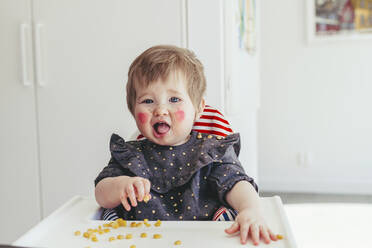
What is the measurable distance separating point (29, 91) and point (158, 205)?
1225 millimetres

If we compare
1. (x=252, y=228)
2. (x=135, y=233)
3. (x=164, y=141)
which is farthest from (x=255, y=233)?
(x=164, y=141)

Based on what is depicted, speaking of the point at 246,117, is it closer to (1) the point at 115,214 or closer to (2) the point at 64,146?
(2) the point at 64,146

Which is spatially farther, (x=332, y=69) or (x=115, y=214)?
(x=332, y=69)

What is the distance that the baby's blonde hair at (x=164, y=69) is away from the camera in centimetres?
112

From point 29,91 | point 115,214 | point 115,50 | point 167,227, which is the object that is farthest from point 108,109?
point 167,227

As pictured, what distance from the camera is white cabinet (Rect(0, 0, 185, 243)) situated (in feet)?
6.48

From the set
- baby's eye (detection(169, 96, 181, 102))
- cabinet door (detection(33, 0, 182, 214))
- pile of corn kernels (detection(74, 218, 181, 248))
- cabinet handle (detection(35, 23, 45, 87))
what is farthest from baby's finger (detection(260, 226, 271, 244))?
cabinet handle (detection(35, 23, 45, 87))

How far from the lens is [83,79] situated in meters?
2.04

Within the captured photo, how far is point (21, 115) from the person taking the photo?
6.92 feet

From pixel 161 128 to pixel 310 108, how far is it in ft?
10.1

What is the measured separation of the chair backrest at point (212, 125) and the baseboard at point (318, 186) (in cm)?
283

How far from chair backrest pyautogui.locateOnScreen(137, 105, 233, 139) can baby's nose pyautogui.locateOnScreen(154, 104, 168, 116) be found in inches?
9.3

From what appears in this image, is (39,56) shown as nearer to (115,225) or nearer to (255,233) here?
(115,225)

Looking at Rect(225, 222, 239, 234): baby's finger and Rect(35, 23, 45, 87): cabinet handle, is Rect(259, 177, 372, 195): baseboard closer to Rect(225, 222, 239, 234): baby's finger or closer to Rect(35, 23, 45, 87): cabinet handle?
Rect(35, 23, 45, 87): cabinet handle
